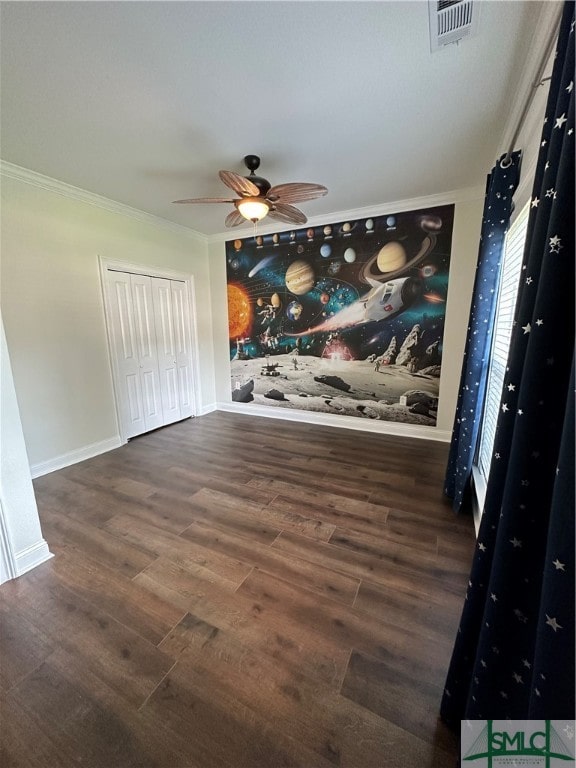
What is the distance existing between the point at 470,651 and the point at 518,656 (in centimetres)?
27

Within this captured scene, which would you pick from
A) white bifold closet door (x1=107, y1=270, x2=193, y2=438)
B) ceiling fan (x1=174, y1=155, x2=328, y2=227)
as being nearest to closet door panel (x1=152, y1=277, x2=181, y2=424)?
white bifold closet door (x1=107, y1=270, x2=193, y2=438)

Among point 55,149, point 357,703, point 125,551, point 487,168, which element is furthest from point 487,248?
point 55,149

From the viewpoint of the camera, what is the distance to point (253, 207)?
7.44 feet

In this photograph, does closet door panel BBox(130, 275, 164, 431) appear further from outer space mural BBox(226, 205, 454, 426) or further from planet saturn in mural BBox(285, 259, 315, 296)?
planet saturn in mural BBox(285, 259, 315, 296)

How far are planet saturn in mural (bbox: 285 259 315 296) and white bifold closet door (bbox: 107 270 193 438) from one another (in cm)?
158

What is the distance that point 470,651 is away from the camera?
38.0 inches

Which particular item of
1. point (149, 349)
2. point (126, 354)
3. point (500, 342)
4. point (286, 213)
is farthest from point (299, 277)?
point (500, 342)

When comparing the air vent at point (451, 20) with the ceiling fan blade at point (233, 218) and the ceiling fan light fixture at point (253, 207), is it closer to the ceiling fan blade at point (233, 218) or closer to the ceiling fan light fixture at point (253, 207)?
the ceiling fan light fixture at point (253, 207)

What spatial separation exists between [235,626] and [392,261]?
11.9 feet

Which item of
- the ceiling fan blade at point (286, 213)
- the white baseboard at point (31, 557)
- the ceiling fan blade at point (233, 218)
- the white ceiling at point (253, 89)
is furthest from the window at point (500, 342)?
the white baseboard at point (31, 557)

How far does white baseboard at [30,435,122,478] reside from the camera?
2.81 m

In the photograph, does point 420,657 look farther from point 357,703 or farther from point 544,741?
point 544,741

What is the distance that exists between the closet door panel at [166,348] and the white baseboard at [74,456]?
2.70 ft

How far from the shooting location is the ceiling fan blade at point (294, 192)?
2088 mm
